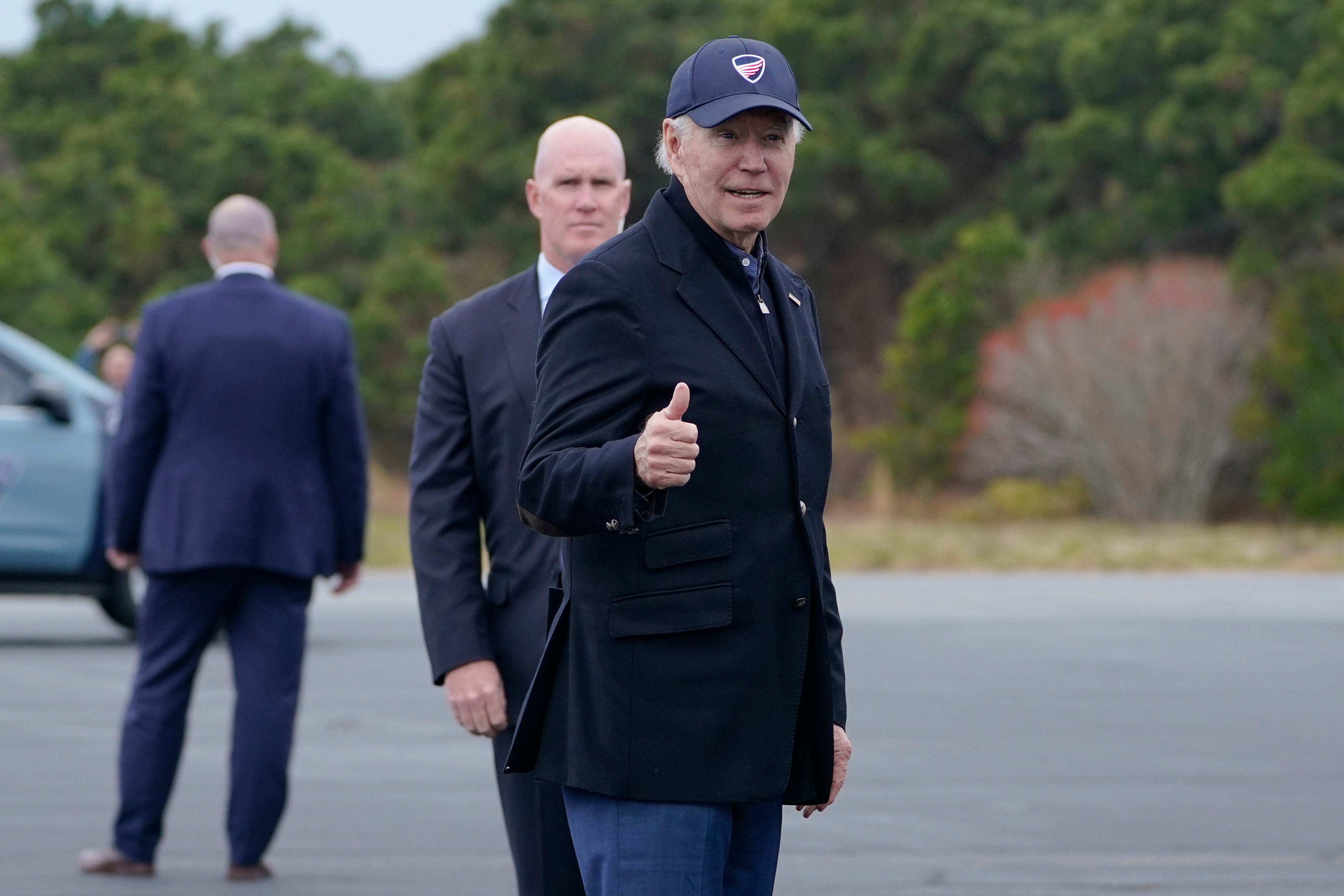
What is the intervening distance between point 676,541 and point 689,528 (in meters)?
0.03

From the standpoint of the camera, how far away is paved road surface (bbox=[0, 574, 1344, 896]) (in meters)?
A: 6.88

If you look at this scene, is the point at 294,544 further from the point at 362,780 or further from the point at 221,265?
the point at 362,780

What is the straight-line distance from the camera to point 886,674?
12.3m

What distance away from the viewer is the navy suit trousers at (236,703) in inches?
263

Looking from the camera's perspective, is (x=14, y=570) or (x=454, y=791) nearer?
(x=454, y=791)

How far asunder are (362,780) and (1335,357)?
2431 centimetres

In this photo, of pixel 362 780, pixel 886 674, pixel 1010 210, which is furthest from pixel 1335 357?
pixel 362 780

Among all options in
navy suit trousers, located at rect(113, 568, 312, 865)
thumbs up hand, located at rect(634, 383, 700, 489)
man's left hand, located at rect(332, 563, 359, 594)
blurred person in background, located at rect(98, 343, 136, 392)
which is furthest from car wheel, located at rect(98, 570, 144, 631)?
thumbs up hand, located at rect(634, 383, 700, 489)

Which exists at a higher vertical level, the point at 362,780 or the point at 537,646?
the point at 537,646

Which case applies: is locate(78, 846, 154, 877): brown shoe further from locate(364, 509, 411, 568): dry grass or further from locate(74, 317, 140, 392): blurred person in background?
locate(364, 509, 411, 568): dry grass

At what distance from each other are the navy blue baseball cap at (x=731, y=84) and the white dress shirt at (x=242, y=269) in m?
3.76

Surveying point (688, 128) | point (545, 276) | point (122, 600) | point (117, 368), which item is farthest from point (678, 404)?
point (117, 368)

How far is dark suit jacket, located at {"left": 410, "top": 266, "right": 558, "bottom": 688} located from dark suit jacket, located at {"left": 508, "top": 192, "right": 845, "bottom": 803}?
4.03 feet

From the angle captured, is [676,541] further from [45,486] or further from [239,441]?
[45,486]
